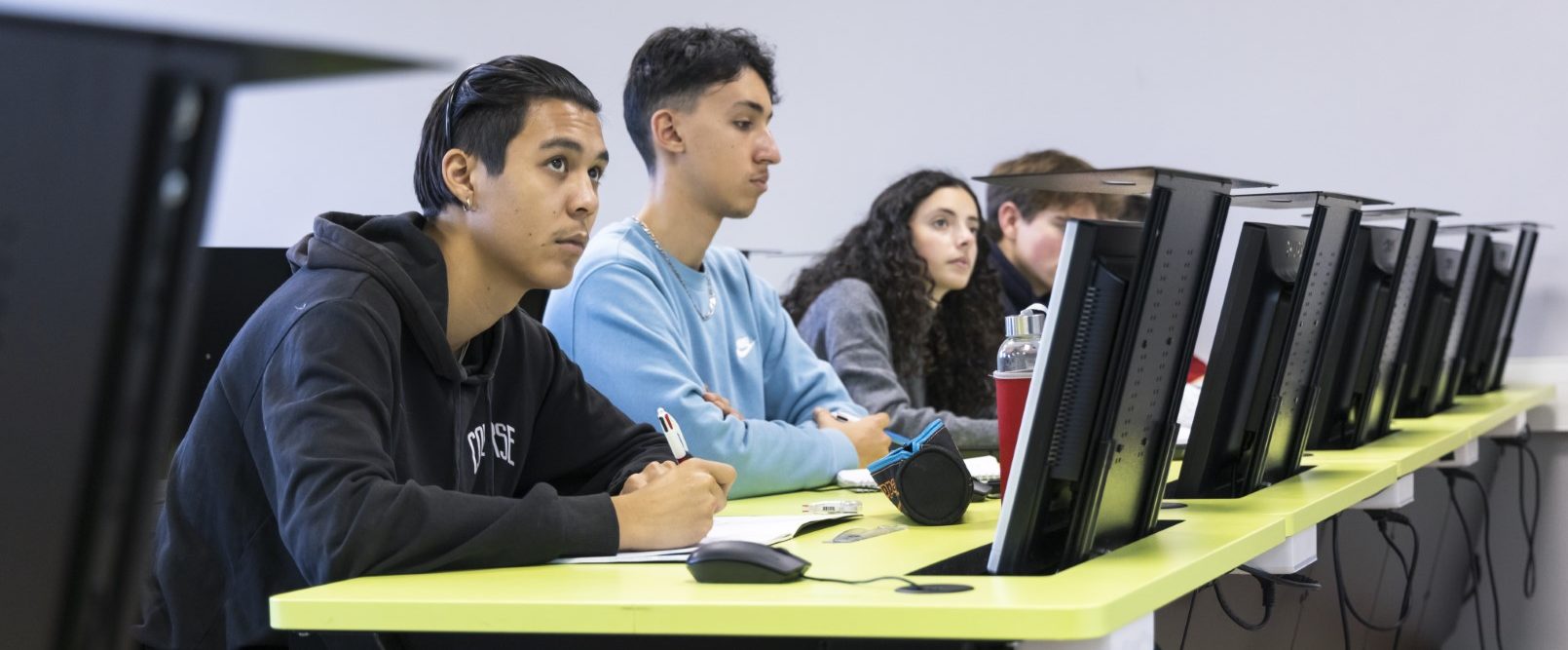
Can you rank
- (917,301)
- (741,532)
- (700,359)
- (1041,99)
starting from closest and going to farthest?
(741,532), (700,359), (917,301), (1041,99)

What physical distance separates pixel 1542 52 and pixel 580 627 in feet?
11.0

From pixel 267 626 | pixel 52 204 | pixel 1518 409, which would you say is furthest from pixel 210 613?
pixel 1518 409

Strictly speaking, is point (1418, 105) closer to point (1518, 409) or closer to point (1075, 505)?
point (1518, 409)

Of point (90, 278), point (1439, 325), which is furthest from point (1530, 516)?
point (90, 278)

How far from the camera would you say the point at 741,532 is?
1.43 m

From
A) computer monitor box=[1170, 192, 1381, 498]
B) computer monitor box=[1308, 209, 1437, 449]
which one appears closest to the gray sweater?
computer monitor box=[1308, 209, 1437, 449]

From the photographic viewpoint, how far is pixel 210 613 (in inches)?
55.6

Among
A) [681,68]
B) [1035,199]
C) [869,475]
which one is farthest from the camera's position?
[1035,199]

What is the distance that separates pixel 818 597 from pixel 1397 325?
5.81 feet

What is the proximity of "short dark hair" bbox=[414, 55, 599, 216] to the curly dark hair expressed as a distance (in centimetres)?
153

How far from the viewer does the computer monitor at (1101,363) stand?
1.12m

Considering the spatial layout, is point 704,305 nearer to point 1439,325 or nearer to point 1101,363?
point 1101,363

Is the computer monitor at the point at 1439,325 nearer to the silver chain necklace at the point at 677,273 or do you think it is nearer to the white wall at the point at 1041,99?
the white wall at the point at 1041,99

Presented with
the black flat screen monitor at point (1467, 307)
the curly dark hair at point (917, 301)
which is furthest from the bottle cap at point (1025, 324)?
the black flat screen monitor at point (1467, 307)
